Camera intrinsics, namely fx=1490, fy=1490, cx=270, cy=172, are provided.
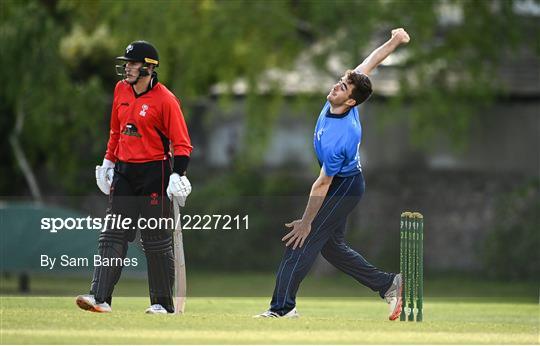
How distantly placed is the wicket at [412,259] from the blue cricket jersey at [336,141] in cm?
76

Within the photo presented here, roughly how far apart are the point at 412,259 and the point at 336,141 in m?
1.22

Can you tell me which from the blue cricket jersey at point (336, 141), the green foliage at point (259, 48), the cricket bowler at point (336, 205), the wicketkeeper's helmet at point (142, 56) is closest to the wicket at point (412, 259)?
the cricket bowler at point (336, 205)

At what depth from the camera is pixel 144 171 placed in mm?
11766

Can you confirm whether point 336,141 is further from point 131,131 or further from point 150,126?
point 131,131

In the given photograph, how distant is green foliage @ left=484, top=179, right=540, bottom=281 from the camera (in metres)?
24.5

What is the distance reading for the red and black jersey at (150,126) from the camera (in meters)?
11.7

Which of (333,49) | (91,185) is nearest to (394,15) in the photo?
(333,49)

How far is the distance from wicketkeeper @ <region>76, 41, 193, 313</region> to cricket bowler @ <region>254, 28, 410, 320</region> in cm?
95

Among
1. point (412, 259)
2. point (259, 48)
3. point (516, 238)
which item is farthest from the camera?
point (259, 48)

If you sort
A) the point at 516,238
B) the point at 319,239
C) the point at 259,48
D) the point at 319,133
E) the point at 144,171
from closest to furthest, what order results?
the point at 319,133, the point at 144,171, the point at 319,239, the point at 516,238, the point at 259,48

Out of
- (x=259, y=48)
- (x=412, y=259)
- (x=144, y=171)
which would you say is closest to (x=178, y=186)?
(x=144, y=171)

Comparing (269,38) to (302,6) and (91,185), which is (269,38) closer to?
(302,6)

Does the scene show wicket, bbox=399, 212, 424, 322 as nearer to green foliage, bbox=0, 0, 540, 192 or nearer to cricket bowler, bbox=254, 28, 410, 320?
cricket bowler, bbox=254, 28, 410, 320

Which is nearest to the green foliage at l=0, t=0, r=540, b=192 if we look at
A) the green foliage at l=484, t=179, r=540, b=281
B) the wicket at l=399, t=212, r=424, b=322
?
the green foliage at l=484, t=179, r=540, b=281
